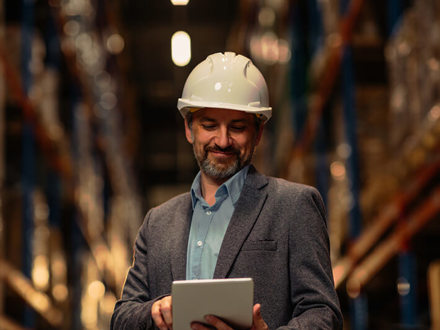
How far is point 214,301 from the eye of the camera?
6.50ft

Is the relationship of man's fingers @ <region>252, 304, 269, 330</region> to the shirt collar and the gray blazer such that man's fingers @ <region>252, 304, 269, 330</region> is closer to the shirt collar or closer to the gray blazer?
the gray blazer

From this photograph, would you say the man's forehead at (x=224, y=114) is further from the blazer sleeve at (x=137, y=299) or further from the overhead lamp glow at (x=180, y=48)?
the overhead lamp glow at (x=180, y=48)

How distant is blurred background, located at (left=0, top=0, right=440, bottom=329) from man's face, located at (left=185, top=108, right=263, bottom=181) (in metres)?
2.17

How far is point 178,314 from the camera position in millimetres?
2012

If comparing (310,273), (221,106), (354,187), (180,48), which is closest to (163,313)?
(310,273)

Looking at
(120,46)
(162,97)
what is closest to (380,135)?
(120,46)

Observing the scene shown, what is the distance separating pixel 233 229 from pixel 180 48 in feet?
52.4

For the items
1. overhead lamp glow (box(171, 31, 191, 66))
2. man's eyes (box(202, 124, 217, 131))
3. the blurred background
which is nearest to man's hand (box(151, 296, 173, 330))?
man's eyes (box(202, 124, 217, 131))

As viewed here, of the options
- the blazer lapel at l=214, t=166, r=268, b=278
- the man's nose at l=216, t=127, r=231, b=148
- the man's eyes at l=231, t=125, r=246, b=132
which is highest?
the man's eyes at l=231, t=125, r=246, b=132

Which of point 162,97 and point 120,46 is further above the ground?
point 120,46

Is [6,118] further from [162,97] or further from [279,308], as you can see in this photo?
[162,97]

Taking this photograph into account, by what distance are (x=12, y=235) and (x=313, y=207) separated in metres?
5.98

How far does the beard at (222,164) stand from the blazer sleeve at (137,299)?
289 mm

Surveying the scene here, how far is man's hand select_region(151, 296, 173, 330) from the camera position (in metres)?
2.07
